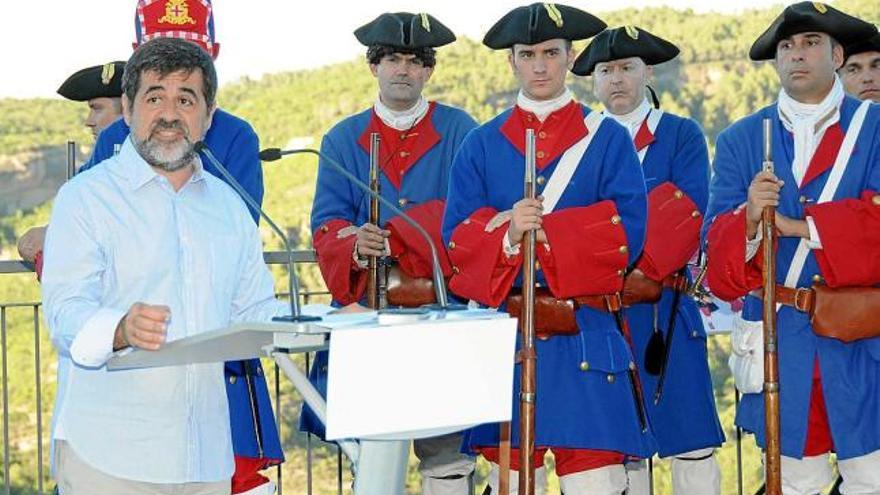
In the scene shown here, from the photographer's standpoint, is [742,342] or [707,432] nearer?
[742,342]

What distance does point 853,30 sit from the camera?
547cm

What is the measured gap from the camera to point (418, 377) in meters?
2.83

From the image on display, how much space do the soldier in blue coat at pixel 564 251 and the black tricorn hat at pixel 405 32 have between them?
0.86 metres

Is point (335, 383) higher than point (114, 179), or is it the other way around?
point (114, 179)

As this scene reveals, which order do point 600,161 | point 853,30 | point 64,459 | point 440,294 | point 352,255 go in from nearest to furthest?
point 440,294 < point 64,459 < point 600,161 < point 853,30 < point 352,255

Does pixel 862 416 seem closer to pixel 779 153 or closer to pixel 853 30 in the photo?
pixel 779 153

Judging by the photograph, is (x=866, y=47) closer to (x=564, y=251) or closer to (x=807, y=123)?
(x=807, y=123)

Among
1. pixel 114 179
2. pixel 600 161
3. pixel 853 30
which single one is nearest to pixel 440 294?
pixel 114 179

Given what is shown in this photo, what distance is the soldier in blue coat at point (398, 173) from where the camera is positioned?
19.2 feet

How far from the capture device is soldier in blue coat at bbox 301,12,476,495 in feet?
19.2

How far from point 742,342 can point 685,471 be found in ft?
3.03

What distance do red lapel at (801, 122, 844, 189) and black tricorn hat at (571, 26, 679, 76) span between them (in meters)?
1.20

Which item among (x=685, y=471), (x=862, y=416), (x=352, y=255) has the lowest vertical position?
(x=685, y=471)

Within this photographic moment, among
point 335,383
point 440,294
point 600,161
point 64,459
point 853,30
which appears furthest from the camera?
point 853,30
